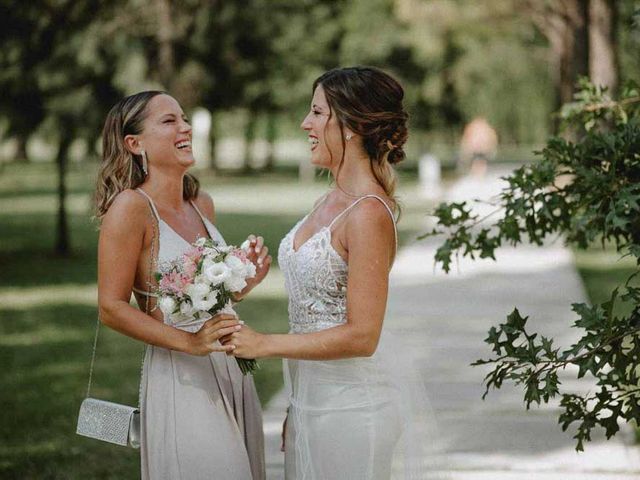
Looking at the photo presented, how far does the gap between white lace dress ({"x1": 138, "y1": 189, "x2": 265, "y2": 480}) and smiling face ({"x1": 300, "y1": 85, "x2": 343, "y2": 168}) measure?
61 cm

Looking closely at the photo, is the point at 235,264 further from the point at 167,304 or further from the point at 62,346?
the point at 62,346

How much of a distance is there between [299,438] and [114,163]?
1.18 meters

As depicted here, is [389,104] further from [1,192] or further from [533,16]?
[1,192]

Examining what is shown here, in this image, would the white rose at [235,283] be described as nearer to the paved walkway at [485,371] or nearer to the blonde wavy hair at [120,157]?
the blonde wavy hair at [120,157]

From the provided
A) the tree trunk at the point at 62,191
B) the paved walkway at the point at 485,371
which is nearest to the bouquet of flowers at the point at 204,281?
the paved walkway at the point at 485,371

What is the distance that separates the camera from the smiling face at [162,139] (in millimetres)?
4000

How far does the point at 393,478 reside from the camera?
3924mm

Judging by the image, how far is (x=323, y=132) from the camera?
12.2 ft

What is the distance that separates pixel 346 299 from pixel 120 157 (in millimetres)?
1014

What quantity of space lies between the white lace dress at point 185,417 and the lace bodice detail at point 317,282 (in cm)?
39

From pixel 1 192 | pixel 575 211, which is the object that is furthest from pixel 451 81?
pixel 575 211

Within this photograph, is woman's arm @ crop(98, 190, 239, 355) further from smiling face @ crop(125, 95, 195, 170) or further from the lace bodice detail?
the lace bodice detail

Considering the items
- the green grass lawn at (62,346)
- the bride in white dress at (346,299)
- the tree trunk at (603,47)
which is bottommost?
the green grass lawn at (62,346)

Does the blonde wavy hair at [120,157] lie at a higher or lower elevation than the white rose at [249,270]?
higher
